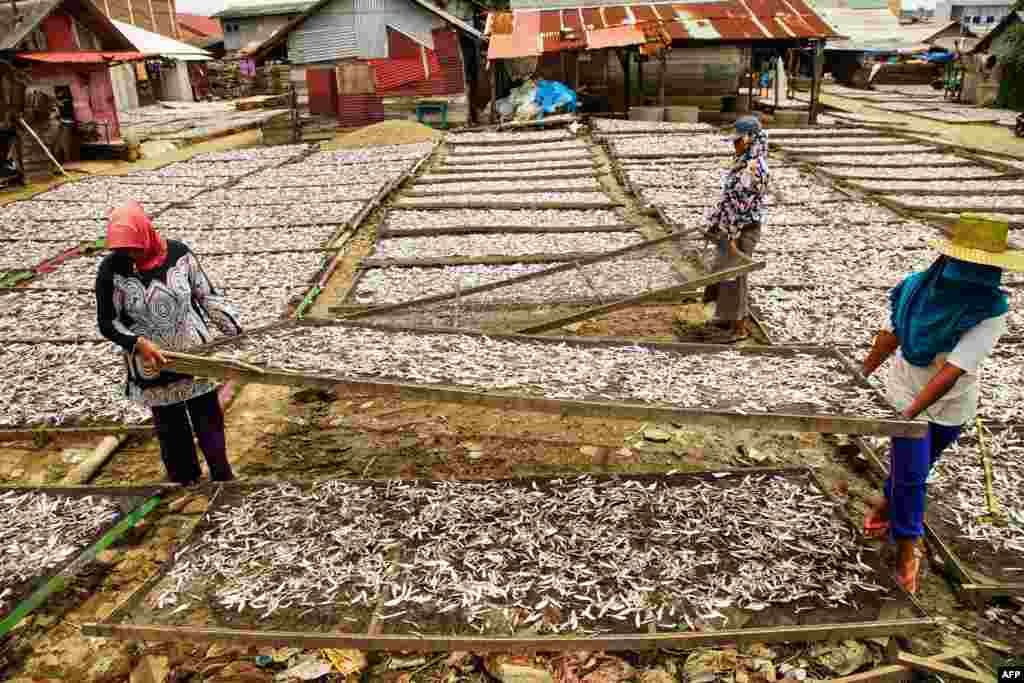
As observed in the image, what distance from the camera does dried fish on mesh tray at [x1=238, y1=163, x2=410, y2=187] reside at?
1559cm

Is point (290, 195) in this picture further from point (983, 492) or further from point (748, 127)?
point (983, 492)

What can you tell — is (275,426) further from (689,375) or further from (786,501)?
(786,501)

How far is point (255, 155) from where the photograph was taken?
20250 mm

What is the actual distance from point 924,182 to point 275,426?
1350 cm

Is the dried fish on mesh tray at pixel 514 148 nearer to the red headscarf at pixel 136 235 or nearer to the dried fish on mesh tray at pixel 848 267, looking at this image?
the dried fish on mesh tray at pixel 848 267

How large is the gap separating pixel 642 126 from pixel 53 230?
16608mm

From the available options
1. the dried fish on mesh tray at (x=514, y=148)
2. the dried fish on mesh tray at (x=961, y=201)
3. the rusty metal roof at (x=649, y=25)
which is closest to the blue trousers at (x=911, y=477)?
the dried fish on mesh tray at (x=961, y=201)

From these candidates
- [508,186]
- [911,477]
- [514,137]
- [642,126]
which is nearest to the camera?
[911,477]

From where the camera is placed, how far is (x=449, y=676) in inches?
135

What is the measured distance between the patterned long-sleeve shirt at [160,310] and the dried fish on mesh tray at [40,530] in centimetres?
79

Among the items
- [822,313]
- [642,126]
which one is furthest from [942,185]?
[642,126]

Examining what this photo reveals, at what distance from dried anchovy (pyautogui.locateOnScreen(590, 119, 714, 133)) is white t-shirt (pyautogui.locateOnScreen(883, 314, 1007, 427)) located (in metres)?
18.2

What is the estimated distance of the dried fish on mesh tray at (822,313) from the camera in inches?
264

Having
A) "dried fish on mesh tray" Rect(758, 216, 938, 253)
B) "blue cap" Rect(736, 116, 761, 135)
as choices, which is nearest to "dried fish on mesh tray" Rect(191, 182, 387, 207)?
"dried fish on mesh tray" Rect(758, 216, 938, 253)
